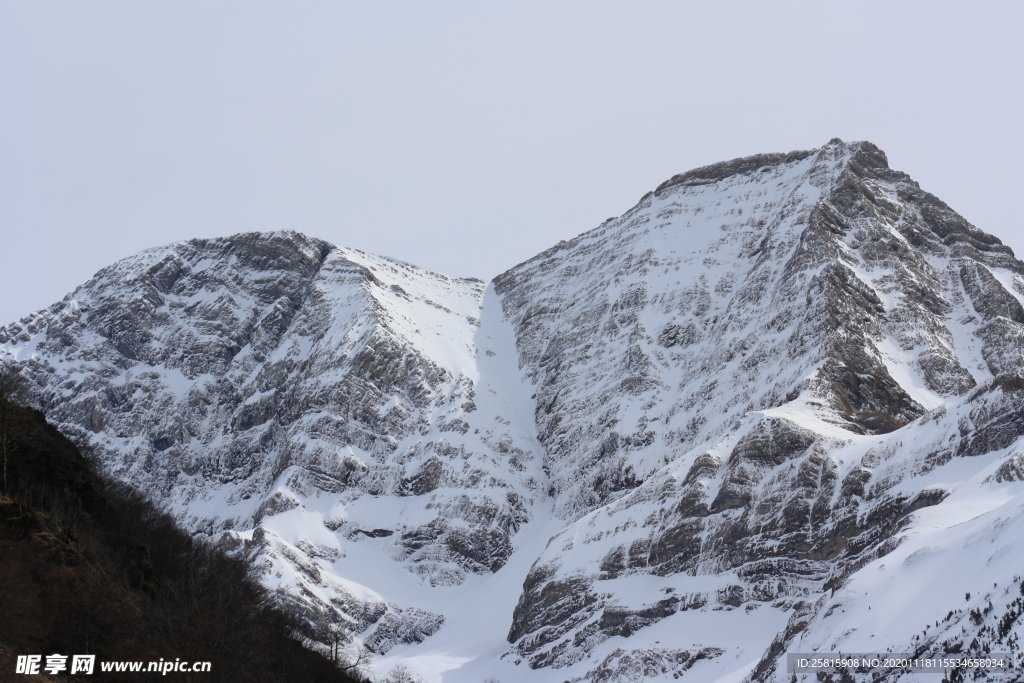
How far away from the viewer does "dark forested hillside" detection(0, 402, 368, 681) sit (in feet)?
156

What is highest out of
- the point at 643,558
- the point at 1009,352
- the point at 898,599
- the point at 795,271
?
the point at 795,271

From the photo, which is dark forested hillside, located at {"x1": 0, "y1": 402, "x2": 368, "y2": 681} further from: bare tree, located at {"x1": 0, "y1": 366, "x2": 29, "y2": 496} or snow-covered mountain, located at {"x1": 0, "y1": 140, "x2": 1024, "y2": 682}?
snow-covered mountain, located at {"x1": 0, "y1": 140, "x2": 1024, "y2": 682}

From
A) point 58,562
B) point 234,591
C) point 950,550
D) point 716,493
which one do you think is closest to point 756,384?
point 716,493

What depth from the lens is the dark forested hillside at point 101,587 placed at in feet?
156

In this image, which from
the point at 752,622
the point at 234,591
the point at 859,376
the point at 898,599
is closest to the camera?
the point at 234,591

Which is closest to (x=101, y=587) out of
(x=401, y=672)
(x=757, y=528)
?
(x=401, y=672)

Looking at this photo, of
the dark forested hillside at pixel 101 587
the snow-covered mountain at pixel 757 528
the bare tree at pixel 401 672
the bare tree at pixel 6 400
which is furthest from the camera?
the bare tree at pixel 401 672

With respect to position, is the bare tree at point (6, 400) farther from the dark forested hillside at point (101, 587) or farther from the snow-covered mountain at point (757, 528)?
the snow-covered mountain at point (757, 528)

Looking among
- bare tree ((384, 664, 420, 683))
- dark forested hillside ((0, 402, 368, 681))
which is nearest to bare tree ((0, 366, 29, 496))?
dark forested hillside ((0, 402, 368, 681))

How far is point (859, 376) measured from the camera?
168m

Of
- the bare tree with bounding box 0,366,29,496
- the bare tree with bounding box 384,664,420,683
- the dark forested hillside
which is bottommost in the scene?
the bare tree with bounding box 384,664,420,683

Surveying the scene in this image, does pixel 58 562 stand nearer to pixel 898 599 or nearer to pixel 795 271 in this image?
pixel 898 599

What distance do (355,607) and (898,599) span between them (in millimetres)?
95031

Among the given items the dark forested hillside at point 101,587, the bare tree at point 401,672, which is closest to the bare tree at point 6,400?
the dark forested hillside at point 101,587
